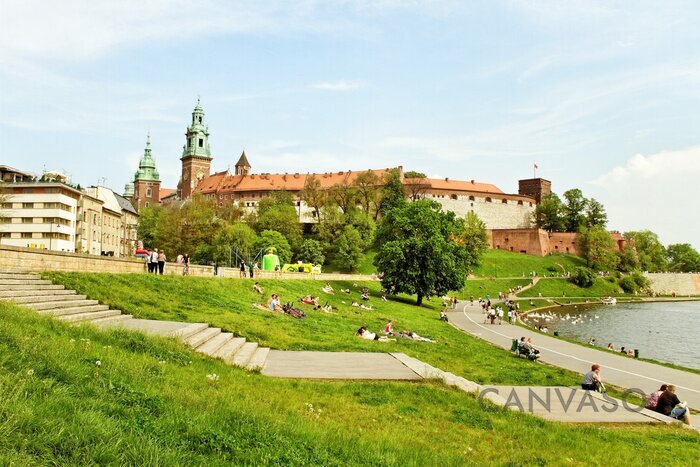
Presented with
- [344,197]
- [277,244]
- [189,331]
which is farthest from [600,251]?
[189,331]

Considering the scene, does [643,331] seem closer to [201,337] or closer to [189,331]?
[201,337]

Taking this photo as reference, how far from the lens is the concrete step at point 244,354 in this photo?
40.2ft

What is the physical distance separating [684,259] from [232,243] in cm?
14050

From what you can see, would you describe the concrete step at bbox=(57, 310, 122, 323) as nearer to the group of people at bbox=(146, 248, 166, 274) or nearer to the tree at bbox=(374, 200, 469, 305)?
the group of people at bbox=(146, 248, 166, 274)

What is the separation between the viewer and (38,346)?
7652 millimetres

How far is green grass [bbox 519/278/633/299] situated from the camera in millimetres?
89500

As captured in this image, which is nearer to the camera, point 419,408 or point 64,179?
point 419,408

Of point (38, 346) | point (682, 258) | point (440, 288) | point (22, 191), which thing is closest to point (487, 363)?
point (38, 346)

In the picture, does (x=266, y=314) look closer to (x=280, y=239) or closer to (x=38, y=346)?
(x=38, y=346)

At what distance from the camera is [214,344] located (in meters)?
13.7

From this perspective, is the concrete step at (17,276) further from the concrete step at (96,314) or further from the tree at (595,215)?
the tree at (595,215)

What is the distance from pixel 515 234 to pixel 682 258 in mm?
68258

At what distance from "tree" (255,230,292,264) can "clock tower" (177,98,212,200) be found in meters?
73.4

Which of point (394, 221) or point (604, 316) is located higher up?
point (394, 221)
